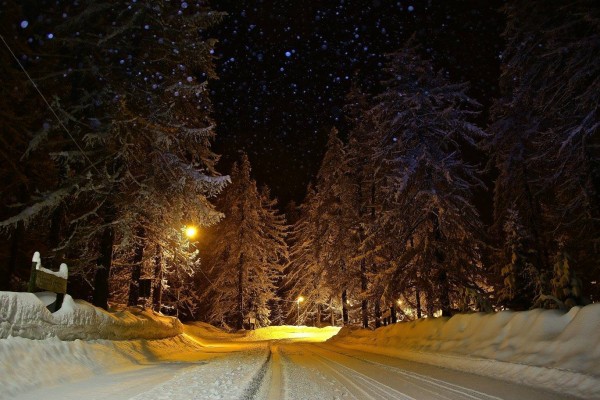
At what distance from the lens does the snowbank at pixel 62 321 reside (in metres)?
6.50

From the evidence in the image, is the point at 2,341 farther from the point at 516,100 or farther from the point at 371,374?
the point at 516,100

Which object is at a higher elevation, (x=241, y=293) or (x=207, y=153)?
(x=207, y=153)

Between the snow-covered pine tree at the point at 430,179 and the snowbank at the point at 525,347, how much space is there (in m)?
2.42

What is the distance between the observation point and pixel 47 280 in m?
8.17

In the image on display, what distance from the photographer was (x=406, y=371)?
9.36 meters

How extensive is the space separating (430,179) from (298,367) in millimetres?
9663

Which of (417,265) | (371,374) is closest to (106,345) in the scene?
(371,374)

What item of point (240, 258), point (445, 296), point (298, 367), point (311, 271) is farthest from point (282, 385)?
point (240, 258)

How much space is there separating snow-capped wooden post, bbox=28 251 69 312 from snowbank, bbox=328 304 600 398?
9819mm

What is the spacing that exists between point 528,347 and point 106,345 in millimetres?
9991

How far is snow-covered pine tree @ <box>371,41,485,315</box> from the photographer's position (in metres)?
15.3

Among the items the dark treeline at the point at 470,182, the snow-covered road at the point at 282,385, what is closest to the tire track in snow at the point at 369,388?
the snow-covered road at the point at 282,385

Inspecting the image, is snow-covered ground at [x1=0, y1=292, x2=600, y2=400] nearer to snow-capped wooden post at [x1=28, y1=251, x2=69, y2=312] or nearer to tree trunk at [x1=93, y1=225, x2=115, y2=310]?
snow-capped wooden post at [x1=28, y1=251, x2=69, y2=312]

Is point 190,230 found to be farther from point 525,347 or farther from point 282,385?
point 525,347
